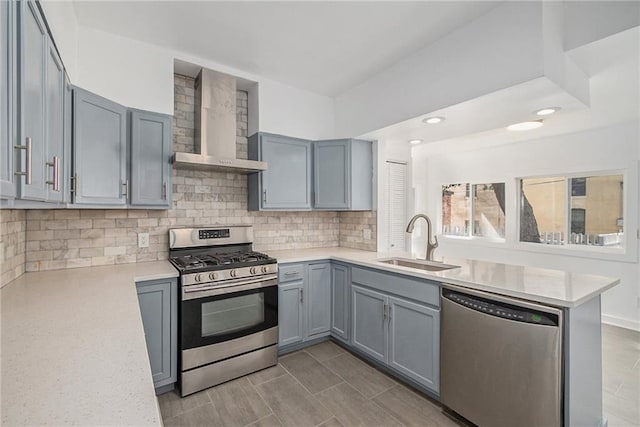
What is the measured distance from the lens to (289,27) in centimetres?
225

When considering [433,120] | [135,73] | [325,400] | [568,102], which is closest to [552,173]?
[568,102]

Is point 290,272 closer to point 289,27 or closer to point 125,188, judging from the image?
point 125,188

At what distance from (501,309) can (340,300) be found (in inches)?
61.6

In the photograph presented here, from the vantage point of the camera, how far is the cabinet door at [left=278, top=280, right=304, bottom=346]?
2.84 metres

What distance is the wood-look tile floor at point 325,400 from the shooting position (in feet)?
6.62

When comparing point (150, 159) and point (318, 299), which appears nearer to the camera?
point (150, 159)

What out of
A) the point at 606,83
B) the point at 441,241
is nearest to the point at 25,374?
the point at 606,83

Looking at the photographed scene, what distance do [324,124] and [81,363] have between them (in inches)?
123

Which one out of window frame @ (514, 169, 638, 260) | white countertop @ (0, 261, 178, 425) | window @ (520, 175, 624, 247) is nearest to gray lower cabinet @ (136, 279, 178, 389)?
white countertop @ (0, 261, 178, 425)

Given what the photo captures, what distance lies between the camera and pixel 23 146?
3.08 ft

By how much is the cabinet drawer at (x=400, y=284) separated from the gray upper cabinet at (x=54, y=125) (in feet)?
7.16

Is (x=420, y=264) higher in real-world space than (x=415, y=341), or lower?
higher

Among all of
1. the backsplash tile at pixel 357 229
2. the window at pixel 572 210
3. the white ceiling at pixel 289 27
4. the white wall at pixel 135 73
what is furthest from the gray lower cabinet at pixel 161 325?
the window at pixel 572 210

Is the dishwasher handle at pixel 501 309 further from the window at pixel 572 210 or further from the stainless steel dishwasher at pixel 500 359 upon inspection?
the window at pixel 572 210
